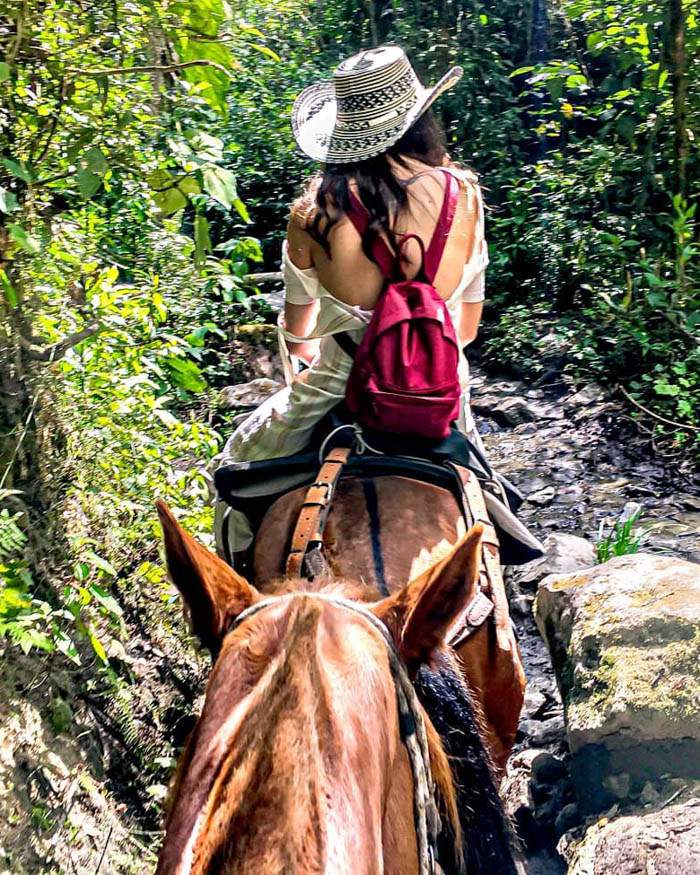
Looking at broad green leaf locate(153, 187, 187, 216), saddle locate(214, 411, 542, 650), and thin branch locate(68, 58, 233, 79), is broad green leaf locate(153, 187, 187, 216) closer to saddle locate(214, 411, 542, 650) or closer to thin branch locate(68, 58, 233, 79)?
thin branch locate(68, 58, 233, 79)

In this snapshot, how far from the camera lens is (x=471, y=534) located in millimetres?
1701

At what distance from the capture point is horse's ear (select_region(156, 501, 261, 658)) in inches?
66.2

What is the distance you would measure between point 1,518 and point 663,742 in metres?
2.74

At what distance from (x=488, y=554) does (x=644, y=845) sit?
57.1 inches

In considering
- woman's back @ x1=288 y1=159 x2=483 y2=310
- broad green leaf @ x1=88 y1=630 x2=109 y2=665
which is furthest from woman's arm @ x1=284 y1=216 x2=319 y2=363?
broad green leaf @ x1=88 y1=630 x2=109 y2=665

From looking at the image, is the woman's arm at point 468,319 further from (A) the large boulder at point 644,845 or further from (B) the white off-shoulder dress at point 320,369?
(A) the large boulder at point 644,845

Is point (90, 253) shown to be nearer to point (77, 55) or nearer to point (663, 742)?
point (77, 55)

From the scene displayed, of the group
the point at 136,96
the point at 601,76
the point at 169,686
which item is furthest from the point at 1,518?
the point at 601,76

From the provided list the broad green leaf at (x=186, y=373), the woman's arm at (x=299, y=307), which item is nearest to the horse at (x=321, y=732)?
the woman's arm at (x=299, y=307)

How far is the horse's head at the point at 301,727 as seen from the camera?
1158 mm

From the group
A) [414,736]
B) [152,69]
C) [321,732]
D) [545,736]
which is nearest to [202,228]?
[152,69]

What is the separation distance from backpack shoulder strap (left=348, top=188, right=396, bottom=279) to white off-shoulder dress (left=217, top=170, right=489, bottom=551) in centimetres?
16

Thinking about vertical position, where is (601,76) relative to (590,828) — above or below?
above

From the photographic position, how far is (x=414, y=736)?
5.19ft
